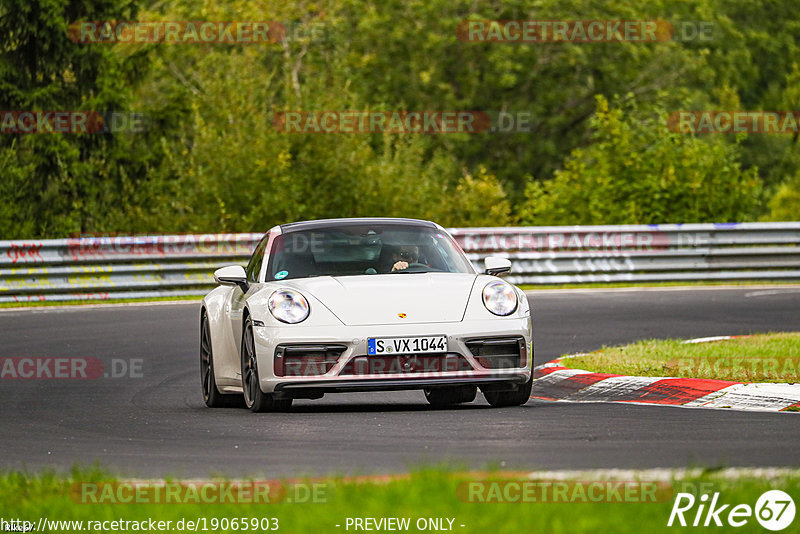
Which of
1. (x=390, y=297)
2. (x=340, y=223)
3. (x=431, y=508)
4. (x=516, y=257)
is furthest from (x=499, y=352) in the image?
(x=516, y=257)

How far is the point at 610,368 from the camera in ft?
40.8

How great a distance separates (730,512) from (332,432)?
3.77 meters

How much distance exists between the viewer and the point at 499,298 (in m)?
10.5

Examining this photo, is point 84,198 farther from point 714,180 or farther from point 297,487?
point 297,487

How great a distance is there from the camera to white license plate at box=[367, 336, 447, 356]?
10.1 m

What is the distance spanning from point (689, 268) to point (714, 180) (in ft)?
19.2

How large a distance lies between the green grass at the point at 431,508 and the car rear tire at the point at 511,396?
3898 mm

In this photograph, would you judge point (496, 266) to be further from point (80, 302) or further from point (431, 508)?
point (80, 302)

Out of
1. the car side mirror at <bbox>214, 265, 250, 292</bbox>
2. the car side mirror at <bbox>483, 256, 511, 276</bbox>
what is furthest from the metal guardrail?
the car side mirror at <bbox>483, 256, 511, 276</bbox>

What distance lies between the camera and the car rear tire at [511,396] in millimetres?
10695

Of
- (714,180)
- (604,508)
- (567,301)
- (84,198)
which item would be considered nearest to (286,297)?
(604,508)

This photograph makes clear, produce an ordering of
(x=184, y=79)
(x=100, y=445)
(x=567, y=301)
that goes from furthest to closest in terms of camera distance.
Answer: (x=184, y=79), (x=567, y=301), (x=100, y=445)

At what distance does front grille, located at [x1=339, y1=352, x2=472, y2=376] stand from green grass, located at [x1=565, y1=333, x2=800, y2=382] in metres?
2.27

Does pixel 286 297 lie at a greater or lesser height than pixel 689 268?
greater
